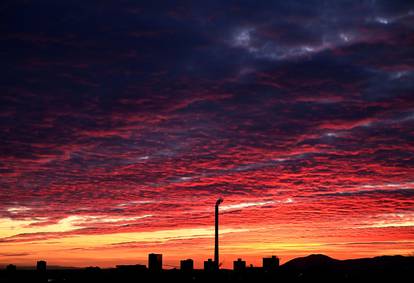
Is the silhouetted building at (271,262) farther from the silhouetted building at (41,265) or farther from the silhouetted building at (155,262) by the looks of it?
the silhouetted building at (41,265)

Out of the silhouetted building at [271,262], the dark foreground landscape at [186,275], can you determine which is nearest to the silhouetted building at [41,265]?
the dark foreground landscape at [186,275]

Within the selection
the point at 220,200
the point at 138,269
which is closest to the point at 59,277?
the point at 138,269

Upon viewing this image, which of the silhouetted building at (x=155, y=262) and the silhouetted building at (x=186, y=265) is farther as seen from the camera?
the silhouetted building at (x=186, y=265)

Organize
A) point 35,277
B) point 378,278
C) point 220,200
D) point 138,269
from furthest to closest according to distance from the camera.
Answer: point 378,278 < point 220,200 < point 138,269 < point 35,277

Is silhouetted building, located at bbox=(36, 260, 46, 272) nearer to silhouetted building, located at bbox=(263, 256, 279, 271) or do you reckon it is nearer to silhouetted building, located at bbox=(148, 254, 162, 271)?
silhouetted building, located at bbox=(148, 254, 162, 271)

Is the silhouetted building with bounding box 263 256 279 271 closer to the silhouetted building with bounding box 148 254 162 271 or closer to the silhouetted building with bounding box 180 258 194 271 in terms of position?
the silhouetted building with bounding box 180 258 194 271

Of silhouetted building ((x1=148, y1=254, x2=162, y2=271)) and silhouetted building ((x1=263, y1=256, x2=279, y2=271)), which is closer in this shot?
silhouetted building ((x1=148, y1=254, x2=162, y2=271))

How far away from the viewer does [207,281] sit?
39500 mm

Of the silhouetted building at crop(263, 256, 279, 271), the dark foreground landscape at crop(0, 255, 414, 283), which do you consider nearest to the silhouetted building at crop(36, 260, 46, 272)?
the dark foreground landscape at crop(0, 255, 414, 283)

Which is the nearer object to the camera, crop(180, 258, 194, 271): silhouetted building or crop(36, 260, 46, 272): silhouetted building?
crop(36, 260, 46, 272): silhouetted building

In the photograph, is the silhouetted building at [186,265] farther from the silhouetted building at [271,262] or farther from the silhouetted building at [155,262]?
the silhouetted building at [271,262]

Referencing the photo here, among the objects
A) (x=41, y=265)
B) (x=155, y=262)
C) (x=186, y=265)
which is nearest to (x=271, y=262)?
(x=186, y=265)

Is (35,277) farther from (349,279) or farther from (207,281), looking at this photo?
(349,279)

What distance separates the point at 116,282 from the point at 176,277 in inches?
181
